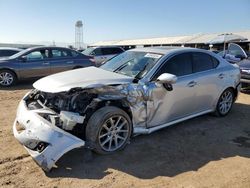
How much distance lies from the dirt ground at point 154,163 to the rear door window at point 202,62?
1250 mm

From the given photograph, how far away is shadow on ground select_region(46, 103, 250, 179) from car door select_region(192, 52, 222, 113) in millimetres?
497

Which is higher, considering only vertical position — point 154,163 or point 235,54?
point 235,54

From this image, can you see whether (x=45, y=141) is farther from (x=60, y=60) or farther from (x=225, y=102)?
(x=60, y=60)

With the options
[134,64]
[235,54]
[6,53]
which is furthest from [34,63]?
[235,54]

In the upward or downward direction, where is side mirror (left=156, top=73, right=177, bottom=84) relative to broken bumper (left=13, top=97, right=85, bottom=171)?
upward

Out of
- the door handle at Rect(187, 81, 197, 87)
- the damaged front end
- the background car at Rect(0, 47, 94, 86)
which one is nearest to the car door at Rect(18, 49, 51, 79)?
the background car at Rect(0, 47, 94, 86)

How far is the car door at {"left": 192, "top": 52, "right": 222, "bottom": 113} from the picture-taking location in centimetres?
614

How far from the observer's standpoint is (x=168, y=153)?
16.3 ft

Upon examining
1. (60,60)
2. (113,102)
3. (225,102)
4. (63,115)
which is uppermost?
(60,60)

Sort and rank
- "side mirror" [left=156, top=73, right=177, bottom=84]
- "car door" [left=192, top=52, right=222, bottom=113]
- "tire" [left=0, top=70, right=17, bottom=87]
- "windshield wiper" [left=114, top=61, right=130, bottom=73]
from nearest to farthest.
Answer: "side mirror" [left=156, top=73, right=177, bottom=84] < "windshield wiper" [left=114, top=61, right=130, bottom=73] < "car door" [left=192, top=52, right=222, bottom=113] < "tire" [left=0, top=70, right=17, bottom=87]

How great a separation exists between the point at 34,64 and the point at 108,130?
308 inches

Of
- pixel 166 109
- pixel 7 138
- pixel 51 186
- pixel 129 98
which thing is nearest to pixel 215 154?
pixel 166 109

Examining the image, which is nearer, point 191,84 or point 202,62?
point 191,84

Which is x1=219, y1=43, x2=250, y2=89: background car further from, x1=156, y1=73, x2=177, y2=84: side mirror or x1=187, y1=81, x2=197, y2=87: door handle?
x1=156, y1=73, x2=177, y2=84: side mirror
